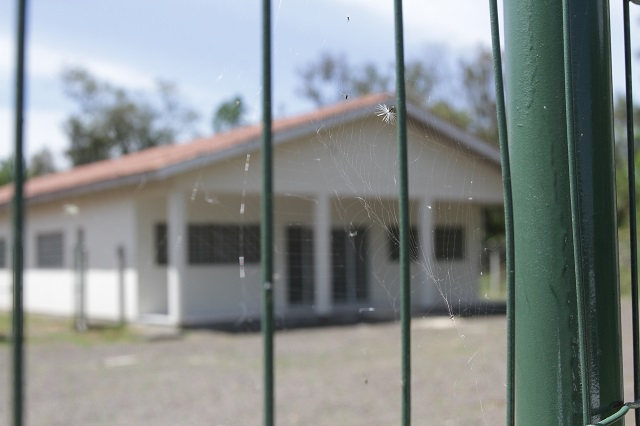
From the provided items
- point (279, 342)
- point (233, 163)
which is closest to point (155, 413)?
point (279, 342)

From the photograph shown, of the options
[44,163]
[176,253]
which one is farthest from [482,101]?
[44,163]

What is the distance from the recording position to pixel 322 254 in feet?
52.4

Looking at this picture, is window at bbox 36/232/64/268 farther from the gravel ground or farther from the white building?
the gravel ground

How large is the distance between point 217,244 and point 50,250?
475 cm

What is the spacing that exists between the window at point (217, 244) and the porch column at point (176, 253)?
148 centimetres

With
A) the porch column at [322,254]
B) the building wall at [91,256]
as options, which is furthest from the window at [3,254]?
the porch column at [322,254]

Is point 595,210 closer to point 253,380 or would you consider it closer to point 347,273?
point 253,380

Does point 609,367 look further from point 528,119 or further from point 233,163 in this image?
point 233,163

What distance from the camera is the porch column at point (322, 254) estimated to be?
15195 mm

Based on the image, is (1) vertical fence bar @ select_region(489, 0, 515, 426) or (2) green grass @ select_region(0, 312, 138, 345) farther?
(2) green grass @ select_region(0, 312, 138, 345)

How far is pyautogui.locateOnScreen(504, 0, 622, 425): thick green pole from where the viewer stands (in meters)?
1.37

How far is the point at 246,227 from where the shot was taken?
52.0ft

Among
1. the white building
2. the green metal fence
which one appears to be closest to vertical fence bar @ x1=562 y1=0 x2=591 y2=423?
the green metal fence

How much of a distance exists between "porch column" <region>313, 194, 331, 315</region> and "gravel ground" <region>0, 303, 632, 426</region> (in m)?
2.50
